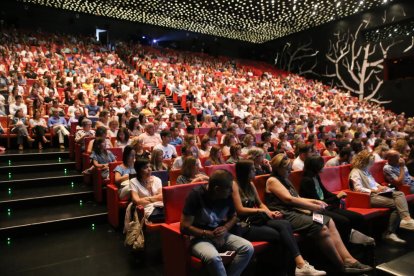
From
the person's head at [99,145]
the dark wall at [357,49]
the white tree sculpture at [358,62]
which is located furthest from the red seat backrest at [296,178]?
the white tree sculpture at [358,62]

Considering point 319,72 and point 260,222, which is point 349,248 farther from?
point 319,72

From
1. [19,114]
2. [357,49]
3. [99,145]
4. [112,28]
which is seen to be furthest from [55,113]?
[357,49]

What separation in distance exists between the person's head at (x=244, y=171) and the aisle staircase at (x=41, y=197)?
1652mm

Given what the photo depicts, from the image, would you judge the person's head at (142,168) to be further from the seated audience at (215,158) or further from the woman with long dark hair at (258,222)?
the seated audience at (215,158)

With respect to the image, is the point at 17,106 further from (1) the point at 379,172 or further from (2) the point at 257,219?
(1) the point at 379,172

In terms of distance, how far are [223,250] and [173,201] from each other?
1.85ft

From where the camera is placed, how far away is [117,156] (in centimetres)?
430

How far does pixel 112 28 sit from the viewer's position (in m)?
15.7

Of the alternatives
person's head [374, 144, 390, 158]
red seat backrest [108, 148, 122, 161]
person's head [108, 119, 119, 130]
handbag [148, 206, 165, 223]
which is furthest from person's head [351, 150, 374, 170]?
person's head [108, 119, 119, 130]

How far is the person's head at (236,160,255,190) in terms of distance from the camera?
251 cm

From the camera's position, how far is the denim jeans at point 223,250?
1.95m

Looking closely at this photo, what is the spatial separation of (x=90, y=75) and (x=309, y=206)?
7941 mm

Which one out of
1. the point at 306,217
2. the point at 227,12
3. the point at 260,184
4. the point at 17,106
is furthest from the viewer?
the point at 227,12

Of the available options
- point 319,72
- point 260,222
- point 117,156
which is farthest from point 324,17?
point 260,222
